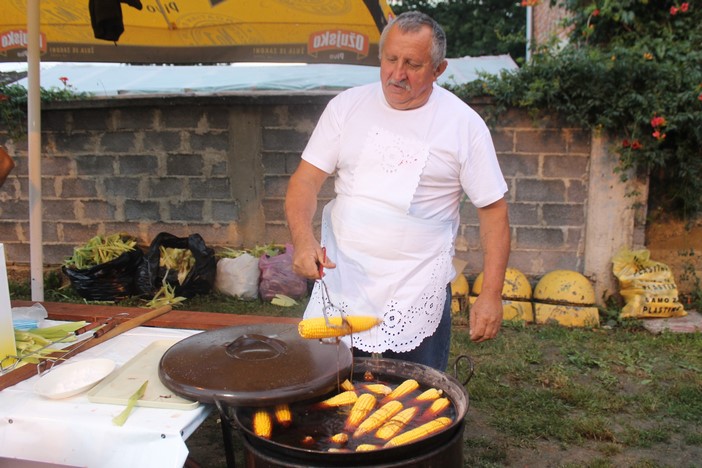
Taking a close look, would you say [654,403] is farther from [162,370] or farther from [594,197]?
[162,370]

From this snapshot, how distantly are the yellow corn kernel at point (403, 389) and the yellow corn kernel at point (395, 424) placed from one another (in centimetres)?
12

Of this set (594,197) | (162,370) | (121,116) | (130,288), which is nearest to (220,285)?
(130,288)

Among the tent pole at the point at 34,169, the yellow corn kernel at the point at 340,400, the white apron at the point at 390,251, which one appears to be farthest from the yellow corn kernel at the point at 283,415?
the tent pole at the point at 34,169

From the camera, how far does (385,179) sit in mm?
2492

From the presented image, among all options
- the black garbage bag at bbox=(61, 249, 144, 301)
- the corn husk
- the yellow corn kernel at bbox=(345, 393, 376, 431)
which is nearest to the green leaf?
the yellow corn kernel at bbox=(345, 393, 376, 431)

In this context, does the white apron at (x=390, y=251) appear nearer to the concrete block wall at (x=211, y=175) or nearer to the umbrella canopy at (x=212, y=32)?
the umbrella canopy at (x=212, y=32)

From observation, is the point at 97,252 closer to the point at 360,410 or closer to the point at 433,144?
the point at 433,144

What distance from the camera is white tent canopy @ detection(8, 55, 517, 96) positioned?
22.9 ft

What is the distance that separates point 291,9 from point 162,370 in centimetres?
324

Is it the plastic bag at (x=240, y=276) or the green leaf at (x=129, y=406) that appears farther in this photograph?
the plastic bag at (x=240, y=276)

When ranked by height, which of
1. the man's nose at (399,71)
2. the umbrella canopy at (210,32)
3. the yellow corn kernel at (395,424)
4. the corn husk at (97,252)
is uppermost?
the umbrella canopy at (210,32)

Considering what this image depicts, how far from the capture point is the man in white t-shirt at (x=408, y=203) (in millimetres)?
2453

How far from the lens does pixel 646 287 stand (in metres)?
5.78

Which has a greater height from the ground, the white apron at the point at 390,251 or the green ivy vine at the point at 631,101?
the green ivy vine at the point at 631,101
